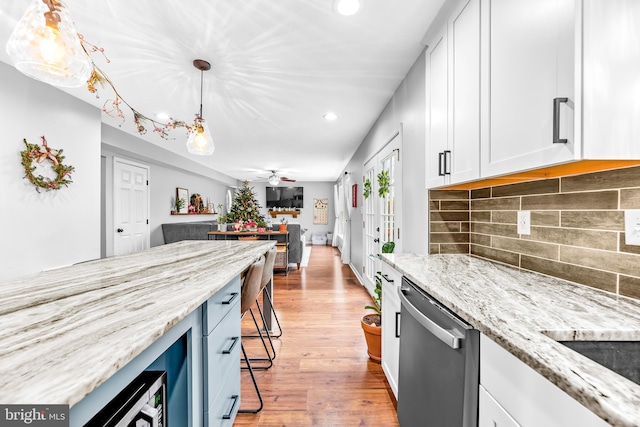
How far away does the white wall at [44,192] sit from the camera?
2383mm

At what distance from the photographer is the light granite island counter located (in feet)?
1.58

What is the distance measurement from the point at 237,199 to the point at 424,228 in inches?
167

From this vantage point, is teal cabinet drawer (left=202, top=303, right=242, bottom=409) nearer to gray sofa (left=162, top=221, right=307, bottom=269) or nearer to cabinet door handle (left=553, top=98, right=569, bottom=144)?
cabinet door handle (left=553, top=98, right=569, bottom=144)

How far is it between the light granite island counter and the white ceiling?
146 cm

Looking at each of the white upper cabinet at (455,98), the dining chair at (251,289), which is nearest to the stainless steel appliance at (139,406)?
the dining chair at (251,289)

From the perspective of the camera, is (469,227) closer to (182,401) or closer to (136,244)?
(182,401)

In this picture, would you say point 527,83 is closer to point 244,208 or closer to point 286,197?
point 244,208

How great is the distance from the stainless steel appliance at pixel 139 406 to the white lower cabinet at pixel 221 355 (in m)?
0.23

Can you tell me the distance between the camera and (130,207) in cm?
493

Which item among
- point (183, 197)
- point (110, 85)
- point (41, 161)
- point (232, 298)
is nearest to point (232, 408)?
point (232, 298)

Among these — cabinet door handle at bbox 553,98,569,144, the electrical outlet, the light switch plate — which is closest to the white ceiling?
cabinet door handle at bbox 553,98,569,144

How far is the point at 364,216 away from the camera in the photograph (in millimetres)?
4461

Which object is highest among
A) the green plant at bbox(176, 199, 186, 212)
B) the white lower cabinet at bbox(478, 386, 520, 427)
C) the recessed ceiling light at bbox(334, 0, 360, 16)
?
the recessed ceiling light at bbox(334, 0, 360, 16)

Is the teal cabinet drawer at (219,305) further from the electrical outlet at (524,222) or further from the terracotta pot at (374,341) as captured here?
the electrical outlet at (524,222)
